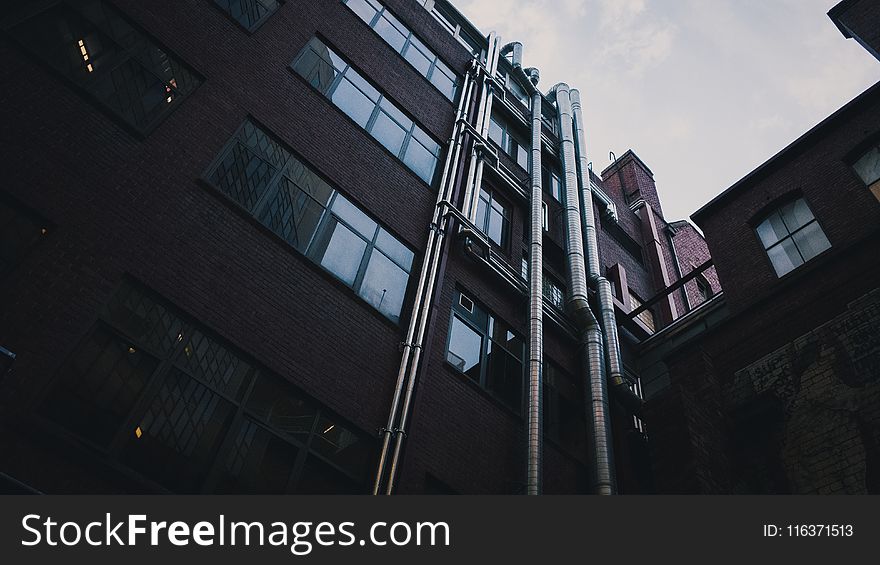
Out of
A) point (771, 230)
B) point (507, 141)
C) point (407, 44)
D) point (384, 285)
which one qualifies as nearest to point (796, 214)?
point (771, 230)

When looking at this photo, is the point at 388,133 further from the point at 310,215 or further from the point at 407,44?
the point at 407,44

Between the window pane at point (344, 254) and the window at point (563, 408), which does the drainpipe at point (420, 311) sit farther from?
the window at point (563, 408)

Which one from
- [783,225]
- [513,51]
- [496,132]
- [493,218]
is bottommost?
[783,225]

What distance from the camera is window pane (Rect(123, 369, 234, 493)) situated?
7.88 meters

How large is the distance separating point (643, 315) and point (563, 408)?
9.12 m

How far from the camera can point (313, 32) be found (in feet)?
49.1

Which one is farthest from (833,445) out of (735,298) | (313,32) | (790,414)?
(313,32)

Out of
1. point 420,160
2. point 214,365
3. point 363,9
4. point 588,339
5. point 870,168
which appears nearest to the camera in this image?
point 214,365

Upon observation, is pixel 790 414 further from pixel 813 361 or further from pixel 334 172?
pixel 334 172

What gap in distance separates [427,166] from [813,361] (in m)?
9.49

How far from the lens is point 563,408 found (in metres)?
14.5

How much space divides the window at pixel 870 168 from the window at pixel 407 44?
10.7 metres

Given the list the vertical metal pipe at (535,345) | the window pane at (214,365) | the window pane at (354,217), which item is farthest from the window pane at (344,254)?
the vertical metal pipe at (535,345)

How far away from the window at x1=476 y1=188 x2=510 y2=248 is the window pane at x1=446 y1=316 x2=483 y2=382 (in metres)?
3.97
